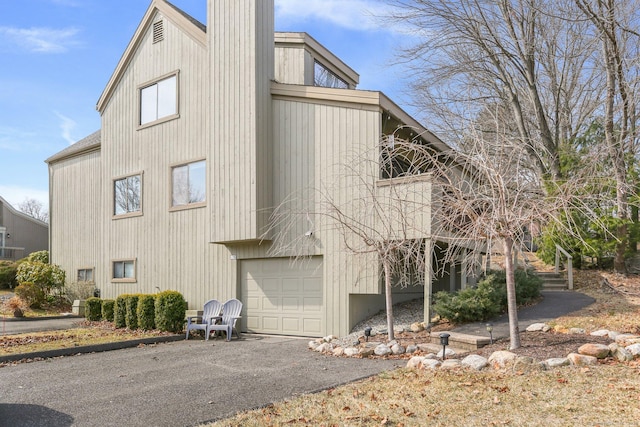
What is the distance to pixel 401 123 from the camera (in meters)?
12.3

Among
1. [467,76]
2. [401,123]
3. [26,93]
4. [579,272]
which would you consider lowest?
[579,272]

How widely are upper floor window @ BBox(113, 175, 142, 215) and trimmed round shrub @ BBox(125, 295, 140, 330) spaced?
345cm

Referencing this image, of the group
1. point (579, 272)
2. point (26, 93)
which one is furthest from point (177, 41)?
point (579, 272)

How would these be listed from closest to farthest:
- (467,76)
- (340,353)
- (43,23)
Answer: (340,353) → (43,23) → (467,76)

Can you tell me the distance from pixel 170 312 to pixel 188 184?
370 centimetres

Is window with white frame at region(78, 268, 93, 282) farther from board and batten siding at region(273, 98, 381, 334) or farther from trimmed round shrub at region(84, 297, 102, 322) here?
board and batten siding at region(273, 98, 381, 334)

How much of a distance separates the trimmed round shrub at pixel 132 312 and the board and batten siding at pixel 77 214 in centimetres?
435

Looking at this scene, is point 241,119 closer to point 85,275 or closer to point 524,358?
point 524,358

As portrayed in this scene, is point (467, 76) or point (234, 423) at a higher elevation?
point (467, 76)

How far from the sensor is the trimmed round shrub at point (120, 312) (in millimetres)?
13156

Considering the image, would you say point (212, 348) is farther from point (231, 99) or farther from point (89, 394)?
point (231, 99)

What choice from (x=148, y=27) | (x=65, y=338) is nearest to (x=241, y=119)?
(x=148, y=27)

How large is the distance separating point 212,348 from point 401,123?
22.2 ft

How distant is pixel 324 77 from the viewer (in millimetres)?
15352
